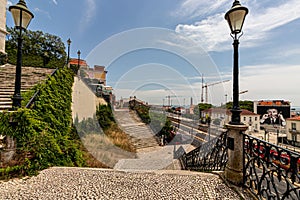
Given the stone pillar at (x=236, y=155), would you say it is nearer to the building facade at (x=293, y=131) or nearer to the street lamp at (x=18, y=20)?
the street lamp at (x=18, y=20)

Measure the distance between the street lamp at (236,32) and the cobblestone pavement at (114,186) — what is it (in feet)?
4.05

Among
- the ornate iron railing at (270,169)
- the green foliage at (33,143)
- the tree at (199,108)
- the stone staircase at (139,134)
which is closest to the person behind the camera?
the ornate iron railing at (270,169)

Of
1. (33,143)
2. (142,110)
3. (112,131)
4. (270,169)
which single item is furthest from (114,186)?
(142,110)

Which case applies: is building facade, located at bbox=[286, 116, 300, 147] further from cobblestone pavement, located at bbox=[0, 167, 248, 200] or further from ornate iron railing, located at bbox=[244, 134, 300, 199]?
cobblestone pavement, located at bbox=[0, 167, 248, 200]

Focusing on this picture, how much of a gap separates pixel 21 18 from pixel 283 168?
5601mm

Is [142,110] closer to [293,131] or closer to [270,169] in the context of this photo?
[270,169]

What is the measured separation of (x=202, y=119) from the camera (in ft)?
98.1

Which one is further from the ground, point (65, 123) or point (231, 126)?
point (231, 126)

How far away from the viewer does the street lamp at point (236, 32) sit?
247 cm

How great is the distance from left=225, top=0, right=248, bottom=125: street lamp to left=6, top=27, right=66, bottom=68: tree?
14.8 m

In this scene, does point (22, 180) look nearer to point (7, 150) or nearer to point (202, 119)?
point (7, 150)

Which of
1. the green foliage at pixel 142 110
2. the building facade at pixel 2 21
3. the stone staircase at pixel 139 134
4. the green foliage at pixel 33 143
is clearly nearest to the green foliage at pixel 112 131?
the stone staircase at pixel 139 134

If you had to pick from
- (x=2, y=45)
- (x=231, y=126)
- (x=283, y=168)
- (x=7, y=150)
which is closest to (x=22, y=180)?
(x=7, y=150)

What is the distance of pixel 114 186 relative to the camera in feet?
8.17
